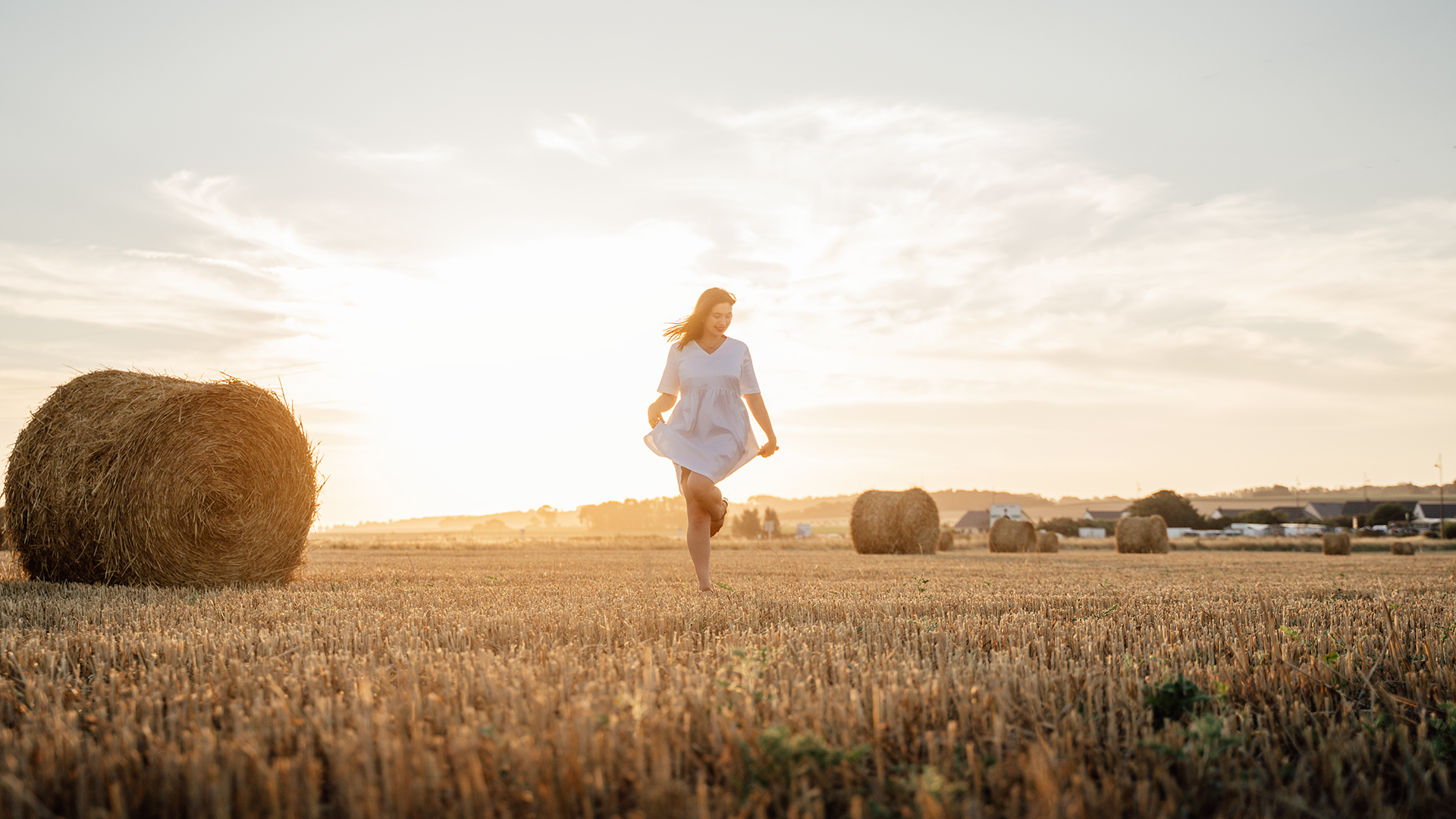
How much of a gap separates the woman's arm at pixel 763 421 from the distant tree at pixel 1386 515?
80758mm

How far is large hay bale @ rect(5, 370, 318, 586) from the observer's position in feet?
24.9

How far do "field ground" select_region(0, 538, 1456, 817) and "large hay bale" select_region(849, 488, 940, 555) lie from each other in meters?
17.6

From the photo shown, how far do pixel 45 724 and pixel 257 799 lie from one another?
96cm

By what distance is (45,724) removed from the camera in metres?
2.18

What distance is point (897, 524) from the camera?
22094 mm

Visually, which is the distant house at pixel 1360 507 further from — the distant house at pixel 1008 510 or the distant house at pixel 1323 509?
the distant house at pixel 1008 510

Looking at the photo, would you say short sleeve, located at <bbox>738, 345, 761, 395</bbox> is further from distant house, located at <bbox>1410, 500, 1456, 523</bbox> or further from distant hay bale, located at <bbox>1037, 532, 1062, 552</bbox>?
distant house, located at <bbox>1410, 500, 1456, 523</bbox>

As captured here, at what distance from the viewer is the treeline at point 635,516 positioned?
8144cm

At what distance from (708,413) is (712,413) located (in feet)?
0.10

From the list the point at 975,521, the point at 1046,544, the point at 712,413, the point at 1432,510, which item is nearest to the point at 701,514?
the point at 712,413

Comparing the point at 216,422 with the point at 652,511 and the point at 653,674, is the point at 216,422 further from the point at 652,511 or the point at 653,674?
the point at 652,511

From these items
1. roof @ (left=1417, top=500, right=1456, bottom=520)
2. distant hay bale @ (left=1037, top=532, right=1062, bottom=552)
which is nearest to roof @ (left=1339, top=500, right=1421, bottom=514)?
roof @ (left=1417, top=500, right=1456, bottom=520)

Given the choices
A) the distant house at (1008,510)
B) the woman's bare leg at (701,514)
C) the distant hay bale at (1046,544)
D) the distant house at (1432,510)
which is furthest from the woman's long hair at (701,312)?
the distant house at (1432,510)

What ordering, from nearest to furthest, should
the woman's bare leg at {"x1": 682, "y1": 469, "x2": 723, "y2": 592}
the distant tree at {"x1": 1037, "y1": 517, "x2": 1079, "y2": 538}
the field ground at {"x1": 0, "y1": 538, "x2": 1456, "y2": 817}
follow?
the field ground at {"x1": 0, "y1": 538, "x2": 1456, "y2": 817} → the woman's bare leg at {"x1": 682, "y1": 469, "x2": 723, "y2": 592} → the distant tree at {"x1": 1037, "y1": 517, "x2": 1079, "y2": 538}
